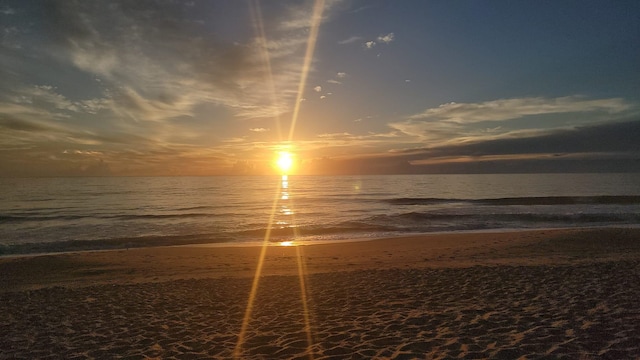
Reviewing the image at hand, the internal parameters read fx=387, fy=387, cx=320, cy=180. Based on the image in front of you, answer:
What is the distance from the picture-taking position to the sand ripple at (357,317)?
6469 millimetres

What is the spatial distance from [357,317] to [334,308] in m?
1.00

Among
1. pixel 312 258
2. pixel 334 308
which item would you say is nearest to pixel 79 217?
pixel 312 258

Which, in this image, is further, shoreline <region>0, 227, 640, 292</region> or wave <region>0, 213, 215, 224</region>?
wave <region>0, 213, 215, 224</region>

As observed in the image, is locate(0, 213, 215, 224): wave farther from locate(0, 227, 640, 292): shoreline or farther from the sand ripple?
the sand ripple

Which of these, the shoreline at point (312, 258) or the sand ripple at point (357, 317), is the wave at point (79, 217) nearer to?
the shoreline at point (312, 258)

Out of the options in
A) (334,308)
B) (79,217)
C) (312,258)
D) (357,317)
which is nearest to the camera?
(357,317)

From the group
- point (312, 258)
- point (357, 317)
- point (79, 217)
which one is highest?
point (357, 317)

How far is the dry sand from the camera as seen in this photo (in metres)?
6.60

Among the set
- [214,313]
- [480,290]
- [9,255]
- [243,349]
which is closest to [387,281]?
[480,290]

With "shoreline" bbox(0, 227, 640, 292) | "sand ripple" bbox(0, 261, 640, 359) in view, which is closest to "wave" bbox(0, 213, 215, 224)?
"shoreline" bbox(0, 227, 640, 292)

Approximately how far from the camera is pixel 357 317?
8.30 meters

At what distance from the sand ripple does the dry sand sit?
0.03 metres

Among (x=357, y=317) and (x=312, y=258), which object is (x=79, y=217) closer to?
(x=312, y=258)

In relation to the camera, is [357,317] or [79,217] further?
[79,217]
